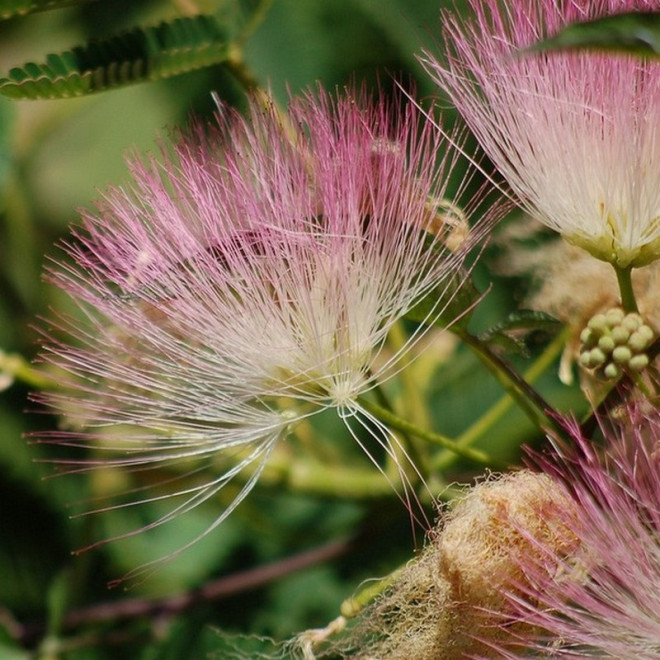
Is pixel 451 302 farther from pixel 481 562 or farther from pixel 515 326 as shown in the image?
pixel 481 562

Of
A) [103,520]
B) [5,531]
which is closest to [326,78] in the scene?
[103,520]

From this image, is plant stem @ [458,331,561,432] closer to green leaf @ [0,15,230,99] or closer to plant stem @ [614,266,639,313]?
plant stem @ [614,266,639,313]

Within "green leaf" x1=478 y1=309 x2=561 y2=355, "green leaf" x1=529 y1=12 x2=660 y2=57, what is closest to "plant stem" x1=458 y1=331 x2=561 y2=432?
"green leaf" x1=478 y1=309 x2=561 y2=355

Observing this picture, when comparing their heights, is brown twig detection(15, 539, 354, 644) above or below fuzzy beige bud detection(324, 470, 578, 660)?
below

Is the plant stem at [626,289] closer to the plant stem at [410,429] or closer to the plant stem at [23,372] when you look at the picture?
the plant stem at [410,429]

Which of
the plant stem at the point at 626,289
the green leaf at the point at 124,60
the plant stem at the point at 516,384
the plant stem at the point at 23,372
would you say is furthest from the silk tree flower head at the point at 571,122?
the plant stem at the point at 23,372

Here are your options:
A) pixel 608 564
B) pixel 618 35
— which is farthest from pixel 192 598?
pixel 618 35
